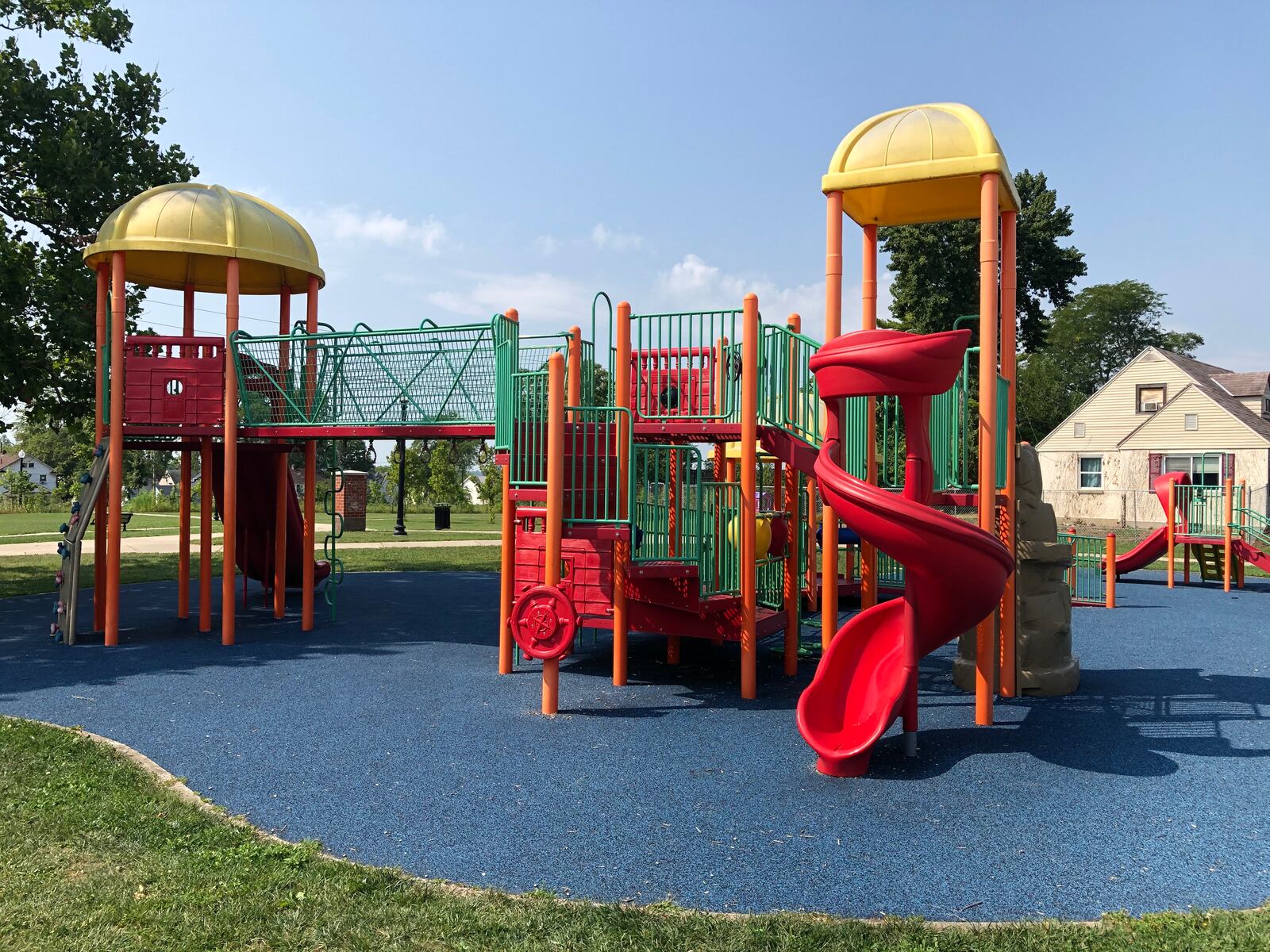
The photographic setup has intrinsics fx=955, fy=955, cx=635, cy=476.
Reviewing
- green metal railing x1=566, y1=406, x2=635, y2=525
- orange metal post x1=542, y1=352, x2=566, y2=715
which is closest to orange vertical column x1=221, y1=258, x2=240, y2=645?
green metal railing x1=566, y1=406, x2=635, y2=525

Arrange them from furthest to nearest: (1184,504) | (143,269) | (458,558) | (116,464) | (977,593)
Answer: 1. (458,558)
2. (1184,504)
3. (143,269)
4. (116,464)
5. (977,593)

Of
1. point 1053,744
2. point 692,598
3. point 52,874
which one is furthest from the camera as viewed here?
point 692,598

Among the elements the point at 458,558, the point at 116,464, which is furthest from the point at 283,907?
the point at 458,558

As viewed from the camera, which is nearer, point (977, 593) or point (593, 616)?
point (977, 593)

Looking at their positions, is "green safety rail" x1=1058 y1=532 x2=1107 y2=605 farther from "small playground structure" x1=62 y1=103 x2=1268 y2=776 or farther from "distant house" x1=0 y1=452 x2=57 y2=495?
"distant house" x1=0 y1=452 x2=57 y2=495

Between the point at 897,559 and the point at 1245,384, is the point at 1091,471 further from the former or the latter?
the point at 897,559

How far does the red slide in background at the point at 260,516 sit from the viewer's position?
46.9 feet

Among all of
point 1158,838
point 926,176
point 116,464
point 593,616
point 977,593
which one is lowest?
point 1158,838

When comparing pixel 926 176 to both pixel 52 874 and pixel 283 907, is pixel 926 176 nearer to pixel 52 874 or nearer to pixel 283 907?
pixel 283 907

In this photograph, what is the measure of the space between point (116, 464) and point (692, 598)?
7.60m

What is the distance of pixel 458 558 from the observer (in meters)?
24.1

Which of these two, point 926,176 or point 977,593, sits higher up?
point 926,176

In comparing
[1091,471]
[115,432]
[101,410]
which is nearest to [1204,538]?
[1091,471]

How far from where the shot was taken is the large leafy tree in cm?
1627
